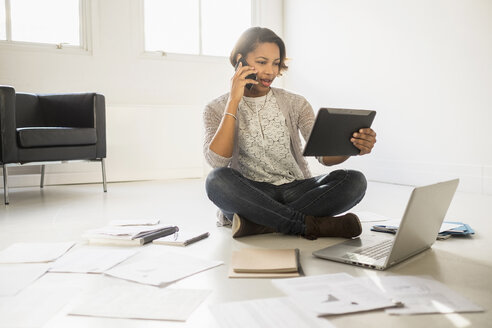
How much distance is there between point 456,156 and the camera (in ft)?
10.5

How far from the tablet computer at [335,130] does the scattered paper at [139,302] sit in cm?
62

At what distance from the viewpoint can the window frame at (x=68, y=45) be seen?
379 centimetres

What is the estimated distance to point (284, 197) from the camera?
6.03ft

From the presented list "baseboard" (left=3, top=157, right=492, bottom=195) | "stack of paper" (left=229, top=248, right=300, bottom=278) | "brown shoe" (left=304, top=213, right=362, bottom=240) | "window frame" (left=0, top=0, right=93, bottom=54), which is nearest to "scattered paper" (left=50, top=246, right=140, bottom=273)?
"stack of paper" (left=229, top=248, right=300, bottom=278)

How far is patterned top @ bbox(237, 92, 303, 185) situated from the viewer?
187 cm

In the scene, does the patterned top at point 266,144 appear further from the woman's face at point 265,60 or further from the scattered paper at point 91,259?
the scattered paper at point 91,259

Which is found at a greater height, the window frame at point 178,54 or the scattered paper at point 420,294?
the window frame at point 178,54

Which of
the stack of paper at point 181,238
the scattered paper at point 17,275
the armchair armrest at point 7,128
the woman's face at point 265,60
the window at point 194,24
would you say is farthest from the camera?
the window at point 194,24

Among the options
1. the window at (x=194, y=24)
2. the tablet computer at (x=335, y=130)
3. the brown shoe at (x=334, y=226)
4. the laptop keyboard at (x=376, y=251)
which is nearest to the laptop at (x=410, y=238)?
the laptop keyboard at (x=376, y=251)

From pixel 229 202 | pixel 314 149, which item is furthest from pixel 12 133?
pixel 314 149

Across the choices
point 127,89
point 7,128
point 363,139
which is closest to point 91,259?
point 363,139

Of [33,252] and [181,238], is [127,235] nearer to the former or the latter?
[181,238]

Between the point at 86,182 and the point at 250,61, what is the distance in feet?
8.75

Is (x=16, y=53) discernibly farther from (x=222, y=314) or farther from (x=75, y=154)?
(x=222, y=314)
